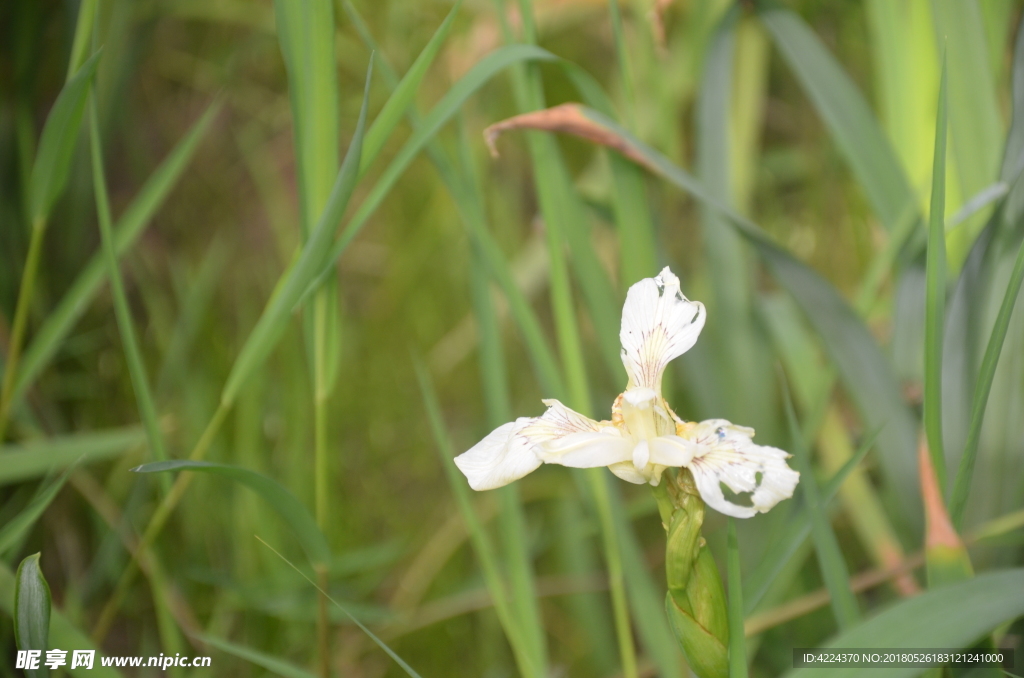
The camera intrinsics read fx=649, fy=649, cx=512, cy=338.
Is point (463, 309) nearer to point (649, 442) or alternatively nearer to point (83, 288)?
point (83, 288)

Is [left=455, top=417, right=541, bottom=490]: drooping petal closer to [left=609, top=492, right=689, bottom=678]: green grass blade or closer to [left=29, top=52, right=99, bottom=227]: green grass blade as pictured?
[left=609, top=492, right=689, bottom=678]: green grass blade

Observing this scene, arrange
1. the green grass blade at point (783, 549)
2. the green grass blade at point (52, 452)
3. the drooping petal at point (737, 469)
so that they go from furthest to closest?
1. the green grass blade at point (52, 452)
2. the green grass blade at point (783, 549)
3. the drooping petal at point (737, 469)

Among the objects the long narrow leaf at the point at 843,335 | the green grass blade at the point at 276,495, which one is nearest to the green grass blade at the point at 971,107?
the long narrow leaf at the point at 843,335

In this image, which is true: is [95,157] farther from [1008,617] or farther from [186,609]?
[1008,617]

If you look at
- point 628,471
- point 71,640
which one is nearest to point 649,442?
point 628,471

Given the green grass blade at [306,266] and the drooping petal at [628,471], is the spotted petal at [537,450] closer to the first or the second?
the drooping petal at [628,471]
